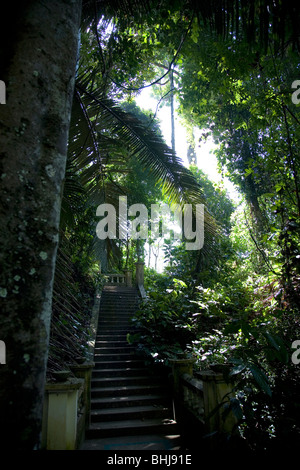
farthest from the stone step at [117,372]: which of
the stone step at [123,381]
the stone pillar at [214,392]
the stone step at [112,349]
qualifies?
the stone pillar at [214,392]

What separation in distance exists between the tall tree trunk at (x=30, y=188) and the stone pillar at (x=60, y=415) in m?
2.19

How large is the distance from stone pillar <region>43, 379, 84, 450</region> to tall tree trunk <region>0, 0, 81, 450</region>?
219 centimetres

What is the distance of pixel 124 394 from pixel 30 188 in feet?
18.4

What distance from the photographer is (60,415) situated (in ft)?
9.05

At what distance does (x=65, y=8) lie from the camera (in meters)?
1.31

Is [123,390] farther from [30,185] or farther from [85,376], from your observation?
[30,185]

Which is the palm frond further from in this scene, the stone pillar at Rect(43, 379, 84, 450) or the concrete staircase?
the concrete staircase

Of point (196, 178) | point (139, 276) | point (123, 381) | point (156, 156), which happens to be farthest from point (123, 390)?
point (139, 276)

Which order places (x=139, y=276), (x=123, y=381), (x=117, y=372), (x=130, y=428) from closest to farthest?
(x=130, y=428)
(x=123, y=381)
(x=117, y=372)
(x=139, y=276)

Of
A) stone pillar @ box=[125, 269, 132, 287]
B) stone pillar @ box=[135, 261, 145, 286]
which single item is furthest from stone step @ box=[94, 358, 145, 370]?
stone pillar @ box=[125, 269, 132, 287]
